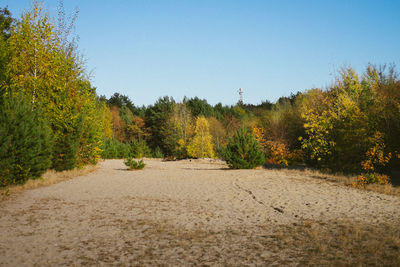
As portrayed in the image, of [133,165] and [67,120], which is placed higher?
[67,120]

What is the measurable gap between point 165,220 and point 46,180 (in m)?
9.04

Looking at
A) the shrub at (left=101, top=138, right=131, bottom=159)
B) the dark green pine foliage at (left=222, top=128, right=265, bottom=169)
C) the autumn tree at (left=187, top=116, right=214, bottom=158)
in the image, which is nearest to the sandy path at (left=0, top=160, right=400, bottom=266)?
the dark green pine foliage at (left=222, top=128, right=265, bottom=169)

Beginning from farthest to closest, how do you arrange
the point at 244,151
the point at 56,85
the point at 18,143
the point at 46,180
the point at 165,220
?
the point at 244,151
the point at 56,85
the point at 46,180
the point at 18,143
the point at 165,220

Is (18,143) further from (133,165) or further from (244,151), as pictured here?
(244,151)

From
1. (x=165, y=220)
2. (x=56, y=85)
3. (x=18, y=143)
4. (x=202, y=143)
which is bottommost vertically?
(x=165, y=220)

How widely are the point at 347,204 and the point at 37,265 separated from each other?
8.14 metres

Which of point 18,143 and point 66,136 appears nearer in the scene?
point 18,143

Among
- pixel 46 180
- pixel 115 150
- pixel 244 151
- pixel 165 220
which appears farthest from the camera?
pixel 115 150

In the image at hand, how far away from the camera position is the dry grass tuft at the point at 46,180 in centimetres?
1077

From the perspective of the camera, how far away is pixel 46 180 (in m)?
13.4

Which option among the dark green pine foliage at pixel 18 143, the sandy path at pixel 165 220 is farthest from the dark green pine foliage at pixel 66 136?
the sandy path at pixel 165 220

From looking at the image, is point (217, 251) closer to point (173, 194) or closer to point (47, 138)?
point (173, 194)

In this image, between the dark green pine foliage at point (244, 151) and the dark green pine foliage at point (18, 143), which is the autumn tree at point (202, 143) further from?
the dark green pine foliage at point (18, 143)

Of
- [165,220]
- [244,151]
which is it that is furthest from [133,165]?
[165,220]
